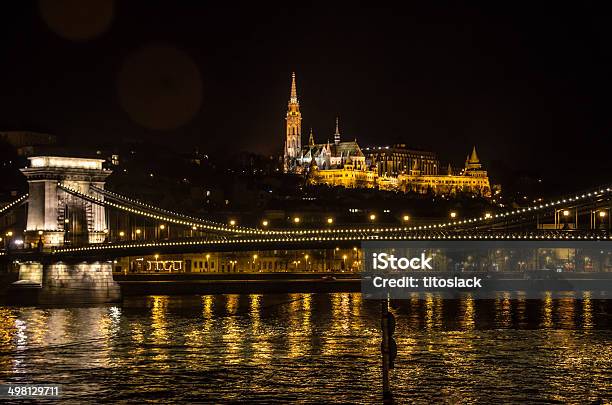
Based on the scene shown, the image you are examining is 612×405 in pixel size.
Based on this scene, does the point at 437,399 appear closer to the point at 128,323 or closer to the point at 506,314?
the point at 128,323

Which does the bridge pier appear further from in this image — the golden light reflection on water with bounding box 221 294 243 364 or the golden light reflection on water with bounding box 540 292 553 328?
the golden light reflection on water with bounding box 540 292 553 328

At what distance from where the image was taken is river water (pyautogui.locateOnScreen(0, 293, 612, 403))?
2828cm

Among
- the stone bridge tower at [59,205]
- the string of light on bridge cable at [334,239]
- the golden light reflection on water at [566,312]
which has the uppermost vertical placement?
the stone bridge tower at [59,205]

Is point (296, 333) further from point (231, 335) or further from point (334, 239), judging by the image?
point (334, 239)

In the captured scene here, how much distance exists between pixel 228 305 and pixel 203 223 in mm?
4509

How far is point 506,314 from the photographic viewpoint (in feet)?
169

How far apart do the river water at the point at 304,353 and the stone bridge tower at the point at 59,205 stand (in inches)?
180

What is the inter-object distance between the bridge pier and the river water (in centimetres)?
137

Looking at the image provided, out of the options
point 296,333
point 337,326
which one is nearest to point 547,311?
point 337,326

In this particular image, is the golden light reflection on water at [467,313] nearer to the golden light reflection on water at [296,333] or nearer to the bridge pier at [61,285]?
the golden light reflection on water at [296,333]

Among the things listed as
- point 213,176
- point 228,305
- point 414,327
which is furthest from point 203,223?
point 213,176

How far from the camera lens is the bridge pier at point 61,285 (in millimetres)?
54031

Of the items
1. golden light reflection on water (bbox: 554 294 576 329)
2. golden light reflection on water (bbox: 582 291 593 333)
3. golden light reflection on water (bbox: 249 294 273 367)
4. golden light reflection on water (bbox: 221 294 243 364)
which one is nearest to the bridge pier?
golden light reflection on water (bbox: 221 294 243 364)

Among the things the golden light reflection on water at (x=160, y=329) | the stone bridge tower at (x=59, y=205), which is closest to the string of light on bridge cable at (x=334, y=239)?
the stone bridge tower at (x=59, y=205)
